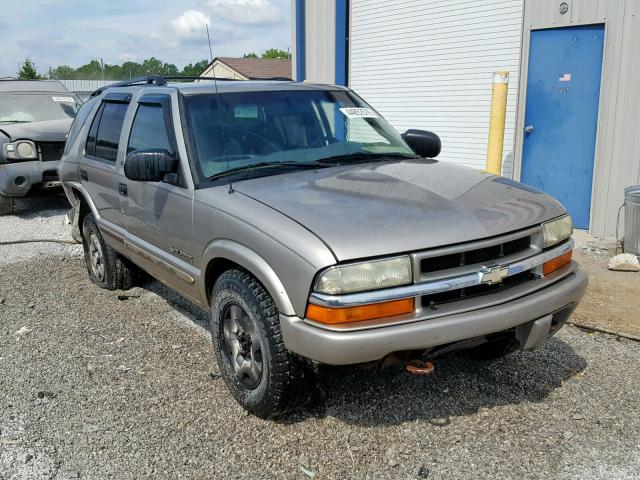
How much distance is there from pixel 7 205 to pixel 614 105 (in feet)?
29.2

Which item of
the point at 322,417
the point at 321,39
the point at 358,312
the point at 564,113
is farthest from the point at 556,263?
the point at 321,39

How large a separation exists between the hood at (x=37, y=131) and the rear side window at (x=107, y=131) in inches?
183

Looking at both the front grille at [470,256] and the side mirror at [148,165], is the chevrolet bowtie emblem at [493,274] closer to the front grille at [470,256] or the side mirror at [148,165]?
the front grille at [470,256]

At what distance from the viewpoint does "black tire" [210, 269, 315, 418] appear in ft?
10.2

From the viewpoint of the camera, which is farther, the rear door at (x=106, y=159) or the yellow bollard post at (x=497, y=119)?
the yellow bollard post at (x=497, y=119)

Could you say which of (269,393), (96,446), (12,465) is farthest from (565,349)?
(12,465)

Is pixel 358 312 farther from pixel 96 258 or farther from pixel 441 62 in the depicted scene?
pixel 441 62

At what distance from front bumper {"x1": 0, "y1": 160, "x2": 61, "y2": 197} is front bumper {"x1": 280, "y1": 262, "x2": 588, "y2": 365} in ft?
25.4

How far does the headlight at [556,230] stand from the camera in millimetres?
3336

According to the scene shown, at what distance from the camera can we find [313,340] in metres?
2.82

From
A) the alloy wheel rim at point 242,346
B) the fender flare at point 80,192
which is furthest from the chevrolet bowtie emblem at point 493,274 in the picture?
the fender flare at point 80,192

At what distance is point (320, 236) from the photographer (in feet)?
9.40

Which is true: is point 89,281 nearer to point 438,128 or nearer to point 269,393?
point 269,393

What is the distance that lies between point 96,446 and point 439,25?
330 inches
